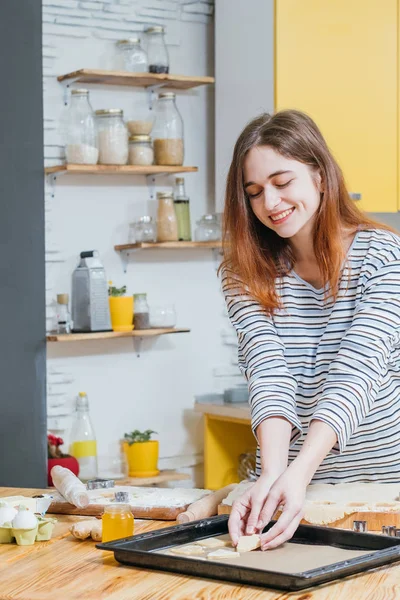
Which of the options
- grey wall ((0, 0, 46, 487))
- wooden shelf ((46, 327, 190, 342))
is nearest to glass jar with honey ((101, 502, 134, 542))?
grey wall ((0, 0, 46, 487))

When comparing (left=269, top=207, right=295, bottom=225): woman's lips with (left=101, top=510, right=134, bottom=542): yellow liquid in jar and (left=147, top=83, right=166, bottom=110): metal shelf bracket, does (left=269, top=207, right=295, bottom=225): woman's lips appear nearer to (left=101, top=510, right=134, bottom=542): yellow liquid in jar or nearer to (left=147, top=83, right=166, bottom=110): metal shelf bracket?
(left=101, top=510, right=134, bottom=542): yellow liquid in jar

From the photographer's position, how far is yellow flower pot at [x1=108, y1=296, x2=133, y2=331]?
3916mm

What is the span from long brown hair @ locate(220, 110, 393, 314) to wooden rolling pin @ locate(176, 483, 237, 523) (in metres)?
0.40

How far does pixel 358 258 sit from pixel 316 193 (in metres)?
0.16

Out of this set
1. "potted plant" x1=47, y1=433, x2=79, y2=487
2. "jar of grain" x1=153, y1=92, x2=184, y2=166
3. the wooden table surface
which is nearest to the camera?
the wooden table surface

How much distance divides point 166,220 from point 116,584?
2.62 metres

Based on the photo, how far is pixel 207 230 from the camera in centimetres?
417

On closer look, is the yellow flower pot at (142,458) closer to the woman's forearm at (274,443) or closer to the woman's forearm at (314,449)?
the woman's forearm at (274,443)

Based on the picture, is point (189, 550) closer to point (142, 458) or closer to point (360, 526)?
point (360, 526)

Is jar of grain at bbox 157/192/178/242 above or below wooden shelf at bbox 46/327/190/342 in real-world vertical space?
above

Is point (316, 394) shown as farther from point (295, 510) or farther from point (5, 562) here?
point (5, 562)

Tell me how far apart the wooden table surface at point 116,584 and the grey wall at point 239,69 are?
2.47 meters

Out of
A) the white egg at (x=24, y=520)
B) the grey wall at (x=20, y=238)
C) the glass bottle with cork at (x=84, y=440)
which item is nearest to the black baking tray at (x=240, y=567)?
the white egg at (x=24, y=520)

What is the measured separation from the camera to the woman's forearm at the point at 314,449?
1.77 m
